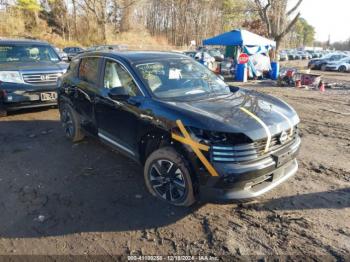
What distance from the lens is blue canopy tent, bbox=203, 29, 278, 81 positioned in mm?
16672

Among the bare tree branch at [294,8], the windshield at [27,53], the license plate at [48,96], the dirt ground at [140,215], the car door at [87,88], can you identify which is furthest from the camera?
the bare tree branch at [294,8]

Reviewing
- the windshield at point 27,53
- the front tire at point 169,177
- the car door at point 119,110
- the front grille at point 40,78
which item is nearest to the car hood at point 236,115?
the front tire at point 169,177

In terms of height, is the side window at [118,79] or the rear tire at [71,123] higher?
the side window at [118,79]

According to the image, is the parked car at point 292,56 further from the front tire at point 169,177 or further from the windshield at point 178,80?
the front tire at point 169,177

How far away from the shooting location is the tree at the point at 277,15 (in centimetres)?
2569

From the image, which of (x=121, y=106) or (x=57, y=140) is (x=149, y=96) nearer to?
(x=121, y=106)

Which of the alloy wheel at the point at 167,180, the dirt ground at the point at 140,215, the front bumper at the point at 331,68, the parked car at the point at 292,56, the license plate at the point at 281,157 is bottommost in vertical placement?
the dirt ground at the point at 140,215

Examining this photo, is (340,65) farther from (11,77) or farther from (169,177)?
(169,177)

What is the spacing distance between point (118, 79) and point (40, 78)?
4120 mm

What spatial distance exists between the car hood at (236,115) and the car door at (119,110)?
1.84 ft

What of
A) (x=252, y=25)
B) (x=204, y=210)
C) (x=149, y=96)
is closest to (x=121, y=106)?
(x=149, y=96)

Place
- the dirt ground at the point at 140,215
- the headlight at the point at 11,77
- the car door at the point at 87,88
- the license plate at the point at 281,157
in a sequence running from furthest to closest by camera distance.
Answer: the headlight at the point at 11,77
the car door at the point at 87,88
the license plate at the point at 281,157
the dirt ground at the point at 140,215

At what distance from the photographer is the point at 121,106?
4.09m

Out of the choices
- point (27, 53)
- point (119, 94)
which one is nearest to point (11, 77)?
point (27, 53)
